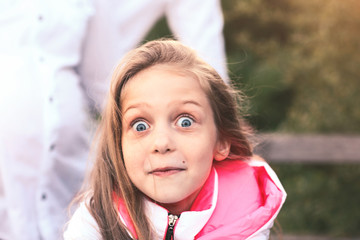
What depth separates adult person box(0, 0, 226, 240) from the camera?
2.01 meters

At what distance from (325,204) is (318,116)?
0.78 m

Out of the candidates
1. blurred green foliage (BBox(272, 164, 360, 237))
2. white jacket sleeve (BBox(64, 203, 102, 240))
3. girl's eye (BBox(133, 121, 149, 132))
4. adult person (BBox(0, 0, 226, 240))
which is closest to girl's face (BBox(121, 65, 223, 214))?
girl's eye (BBox(133, 121, 149, 132))

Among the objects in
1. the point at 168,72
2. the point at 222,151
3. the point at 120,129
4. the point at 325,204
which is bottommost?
the point at 325,204

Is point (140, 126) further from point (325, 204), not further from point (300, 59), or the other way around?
point (300, 59)

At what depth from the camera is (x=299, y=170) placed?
5.54 m

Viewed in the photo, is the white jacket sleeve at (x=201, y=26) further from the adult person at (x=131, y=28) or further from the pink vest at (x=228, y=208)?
the pink vest at (x=228, y=208)

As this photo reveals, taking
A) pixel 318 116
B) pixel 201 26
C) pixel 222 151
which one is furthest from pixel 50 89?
pixel 318 116

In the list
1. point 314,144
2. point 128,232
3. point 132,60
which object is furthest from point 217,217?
point 314,144

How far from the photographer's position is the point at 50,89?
2.06m

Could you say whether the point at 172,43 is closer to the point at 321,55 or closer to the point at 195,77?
the point at 195,77

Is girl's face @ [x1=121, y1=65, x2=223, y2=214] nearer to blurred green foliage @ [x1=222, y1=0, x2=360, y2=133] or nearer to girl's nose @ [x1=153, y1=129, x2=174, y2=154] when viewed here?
girl's nose @ [x1=153, y1=129, x2=174, y2=154]

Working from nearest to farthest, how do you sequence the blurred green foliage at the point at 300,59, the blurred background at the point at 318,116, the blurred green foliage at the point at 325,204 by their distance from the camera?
1. the blurred background at the point at 318,116
2. the blurred green foliage at the point at 325,204
3. the blurred green foliage at the point at 300,59

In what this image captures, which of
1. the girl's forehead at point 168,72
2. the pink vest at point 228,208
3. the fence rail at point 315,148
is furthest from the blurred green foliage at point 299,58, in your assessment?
the girl's forehead at point 168,72

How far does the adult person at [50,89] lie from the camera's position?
6.61 ft
